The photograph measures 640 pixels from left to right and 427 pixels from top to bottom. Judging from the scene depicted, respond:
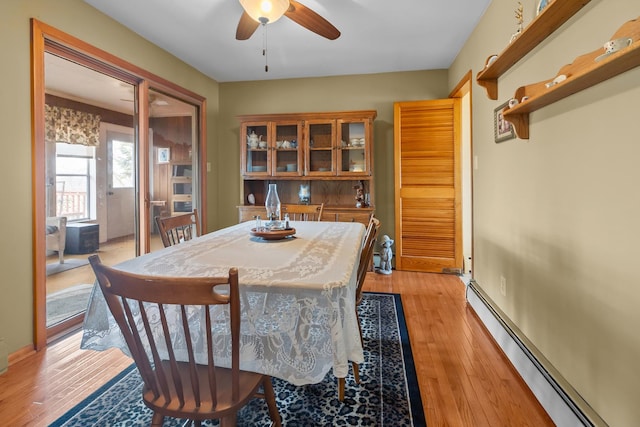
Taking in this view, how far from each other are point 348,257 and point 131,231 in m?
2.65

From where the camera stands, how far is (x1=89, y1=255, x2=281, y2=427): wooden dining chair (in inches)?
33.4

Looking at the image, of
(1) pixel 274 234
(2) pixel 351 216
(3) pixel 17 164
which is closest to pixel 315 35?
(2) pixel 351 216

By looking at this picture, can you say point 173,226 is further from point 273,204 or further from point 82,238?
point 82,238

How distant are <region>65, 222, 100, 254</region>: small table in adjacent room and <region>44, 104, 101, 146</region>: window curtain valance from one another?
2.26 feet

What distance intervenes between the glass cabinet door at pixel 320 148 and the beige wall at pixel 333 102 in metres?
0.38

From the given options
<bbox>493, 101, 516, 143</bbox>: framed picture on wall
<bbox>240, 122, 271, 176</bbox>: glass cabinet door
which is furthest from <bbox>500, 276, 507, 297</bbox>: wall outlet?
<bbox>240, 122, 271, 176</bbox>: glass cabinet door

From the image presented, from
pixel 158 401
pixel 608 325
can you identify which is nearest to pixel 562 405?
pixel 608 325

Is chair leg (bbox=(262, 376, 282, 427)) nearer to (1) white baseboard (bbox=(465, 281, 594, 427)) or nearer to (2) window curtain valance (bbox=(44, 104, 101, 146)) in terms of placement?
(1) white baseboard (bbox=(465, 281, 594, 427))

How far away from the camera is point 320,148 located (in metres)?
4.22

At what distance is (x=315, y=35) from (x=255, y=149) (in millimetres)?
1671

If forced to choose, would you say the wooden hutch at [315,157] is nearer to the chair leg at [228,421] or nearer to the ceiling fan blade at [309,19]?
the ceiling fan blade at [309,19]

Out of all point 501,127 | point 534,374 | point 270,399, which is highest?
point 501,127

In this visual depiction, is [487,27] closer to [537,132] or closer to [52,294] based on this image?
[537,132]

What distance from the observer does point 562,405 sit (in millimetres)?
1459
